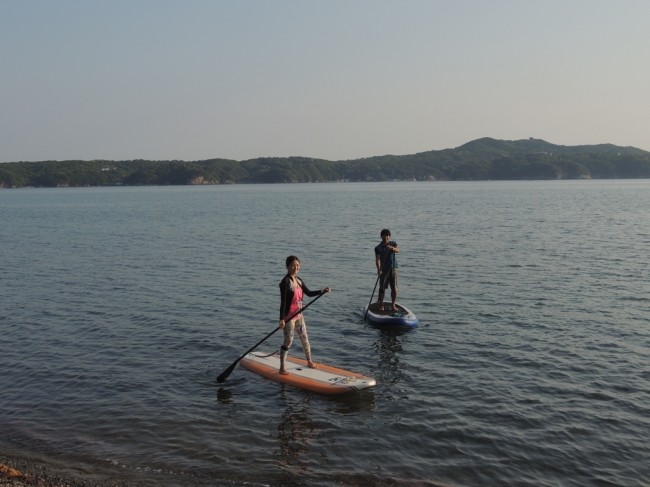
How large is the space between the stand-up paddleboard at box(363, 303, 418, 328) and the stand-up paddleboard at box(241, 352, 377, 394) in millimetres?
3857

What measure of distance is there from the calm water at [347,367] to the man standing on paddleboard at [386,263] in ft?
4.59

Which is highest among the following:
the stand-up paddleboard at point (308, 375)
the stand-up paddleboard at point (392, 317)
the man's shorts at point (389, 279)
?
the man's shorts at point (389, 279)

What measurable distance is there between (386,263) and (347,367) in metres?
→ 4.36

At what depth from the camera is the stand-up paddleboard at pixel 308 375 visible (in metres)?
11.7

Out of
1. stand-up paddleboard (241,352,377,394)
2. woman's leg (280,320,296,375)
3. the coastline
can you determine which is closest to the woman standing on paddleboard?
woman's leg (280,320,296,375)

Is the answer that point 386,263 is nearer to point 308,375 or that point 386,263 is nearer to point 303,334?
point 303,334

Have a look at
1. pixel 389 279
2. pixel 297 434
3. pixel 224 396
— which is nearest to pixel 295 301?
pixel 224 396

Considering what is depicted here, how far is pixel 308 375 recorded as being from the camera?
1239 cm

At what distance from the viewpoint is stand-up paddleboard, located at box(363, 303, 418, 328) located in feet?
54.2

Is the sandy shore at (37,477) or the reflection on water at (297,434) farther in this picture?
the reflection on water at (297,434)

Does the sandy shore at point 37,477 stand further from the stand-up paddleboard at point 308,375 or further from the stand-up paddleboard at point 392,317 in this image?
the stand-up paddleboard at point 392,317

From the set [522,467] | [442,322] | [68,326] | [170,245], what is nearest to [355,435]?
[522,467]

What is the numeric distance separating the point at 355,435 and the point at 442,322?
791 centimetres

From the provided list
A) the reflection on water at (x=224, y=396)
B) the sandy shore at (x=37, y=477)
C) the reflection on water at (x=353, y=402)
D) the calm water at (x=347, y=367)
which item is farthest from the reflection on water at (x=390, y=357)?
the sandy shore at (x=37, y=477)
